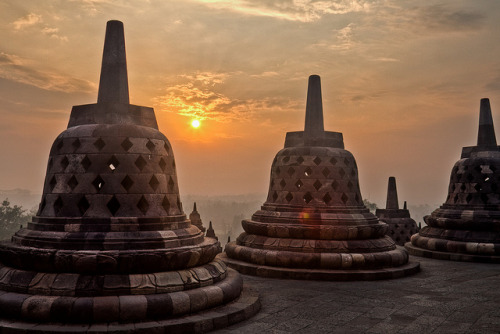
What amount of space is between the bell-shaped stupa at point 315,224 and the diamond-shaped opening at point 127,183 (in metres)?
4.75

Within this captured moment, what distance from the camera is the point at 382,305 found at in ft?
26.5

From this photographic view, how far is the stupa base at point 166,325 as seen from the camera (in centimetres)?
586

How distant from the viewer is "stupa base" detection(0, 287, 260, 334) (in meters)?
5.86

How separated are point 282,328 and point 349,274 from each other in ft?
14.5

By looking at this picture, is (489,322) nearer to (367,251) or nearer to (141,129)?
(367,251)

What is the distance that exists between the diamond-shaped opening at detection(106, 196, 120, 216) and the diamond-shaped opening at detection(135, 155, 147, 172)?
0.73 meters

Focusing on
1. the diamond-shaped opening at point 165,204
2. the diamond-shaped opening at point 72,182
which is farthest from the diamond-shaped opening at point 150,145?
the diamond-shaped opening at point 72,182

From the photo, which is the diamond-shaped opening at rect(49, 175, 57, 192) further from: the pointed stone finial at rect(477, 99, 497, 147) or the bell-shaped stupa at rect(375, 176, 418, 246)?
the bell-shaped stupa at rect(375, 176, 418, 246)

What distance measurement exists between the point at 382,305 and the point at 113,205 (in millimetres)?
5284

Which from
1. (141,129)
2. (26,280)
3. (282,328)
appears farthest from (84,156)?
(282,328)

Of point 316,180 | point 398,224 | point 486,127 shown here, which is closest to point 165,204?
point 316,180

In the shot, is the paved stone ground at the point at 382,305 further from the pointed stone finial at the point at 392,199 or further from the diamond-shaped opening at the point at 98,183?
the pointed stone finial at the point at 392,199

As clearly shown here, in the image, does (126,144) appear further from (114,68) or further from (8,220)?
(8,220)

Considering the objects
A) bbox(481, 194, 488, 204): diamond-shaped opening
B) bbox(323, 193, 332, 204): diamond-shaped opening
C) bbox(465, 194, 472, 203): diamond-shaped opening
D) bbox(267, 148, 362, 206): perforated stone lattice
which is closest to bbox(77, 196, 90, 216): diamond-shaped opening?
bbox(267, 148, 362, 206): perforated stone lattice
